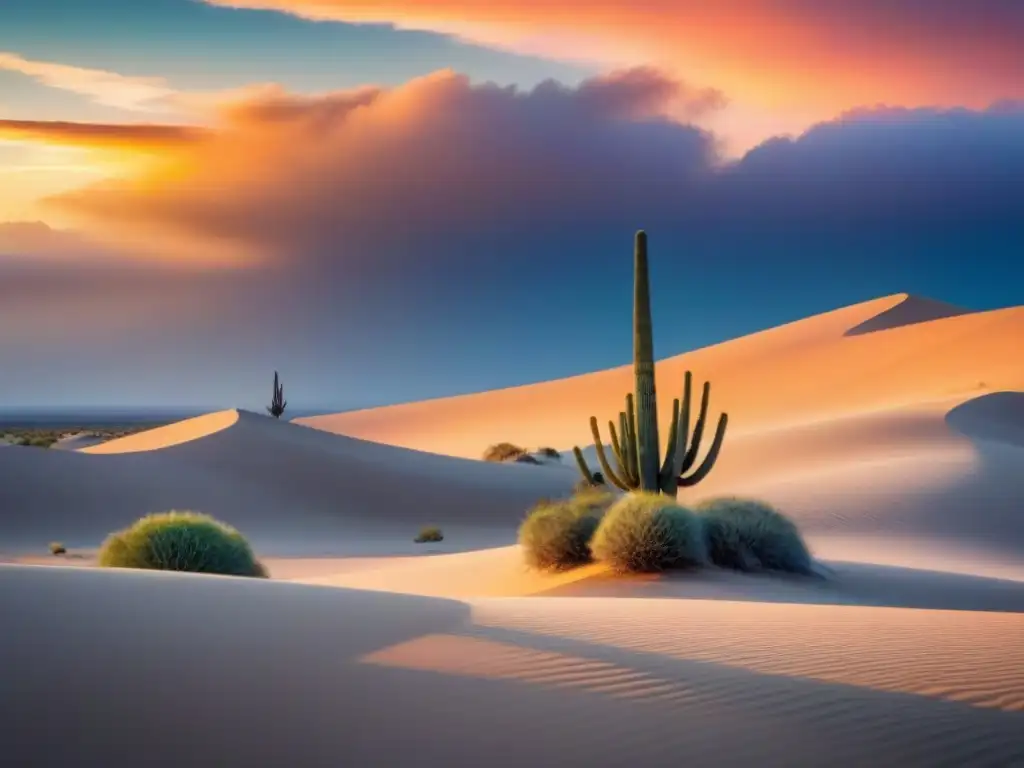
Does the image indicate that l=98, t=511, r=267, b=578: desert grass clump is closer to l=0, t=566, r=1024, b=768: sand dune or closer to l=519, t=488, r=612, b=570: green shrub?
l=519, t=488, r=612, b=570: green shrub

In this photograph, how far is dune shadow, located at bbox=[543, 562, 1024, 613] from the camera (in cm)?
1568

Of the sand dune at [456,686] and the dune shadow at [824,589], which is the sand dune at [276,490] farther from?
the sand dune at [456,686]

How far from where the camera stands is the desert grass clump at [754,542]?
58.3 feet

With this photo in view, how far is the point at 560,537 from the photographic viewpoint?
18.8 metres

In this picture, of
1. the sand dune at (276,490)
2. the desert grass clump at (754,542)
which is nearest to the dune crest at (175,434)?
the sand dune at (276,490)

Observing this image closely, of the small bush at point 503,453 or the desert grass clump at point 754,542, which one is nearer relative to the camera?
the desert grass clump at point 754,542

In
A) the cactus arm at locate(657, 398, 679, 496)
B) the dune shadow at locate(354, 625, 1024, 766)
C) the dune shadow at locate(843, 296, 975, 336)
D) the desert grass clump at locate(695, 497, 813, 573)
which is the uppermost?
the dune shadow at locate(843, 296, 975, 336)

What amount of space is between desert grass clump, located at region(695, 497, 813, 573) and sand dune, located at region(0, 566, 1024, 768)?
25.5 feet

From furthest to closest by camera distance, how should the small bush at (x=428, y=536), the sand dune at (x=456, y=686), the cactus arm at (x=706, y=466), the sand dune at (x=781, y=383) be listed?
the sand dune at (x=781, y=383), the small bush at (x=428, y=536), the cactus arm at (x=706, y=466), the sand dune at (x=456, y=686)

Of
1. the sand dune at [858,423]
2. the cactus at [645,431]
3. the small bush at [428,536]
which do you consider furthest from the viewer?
the small bush at [428,536]

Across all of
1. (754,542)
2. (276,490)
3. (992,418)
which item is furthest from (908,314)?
(754,542)

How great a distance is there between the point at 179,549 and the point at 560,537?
5.57 metres

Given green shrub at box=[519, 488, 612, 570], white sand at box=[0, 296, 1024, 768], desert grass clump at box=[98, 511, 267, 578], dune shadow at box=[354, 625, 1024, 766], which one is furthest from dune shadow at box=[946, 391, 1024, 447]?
dune shadow at box=[354, 625, 1024, 766]

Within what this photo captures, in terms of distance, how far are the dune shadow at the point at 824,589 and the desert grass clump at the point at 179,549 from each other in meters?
4.47
